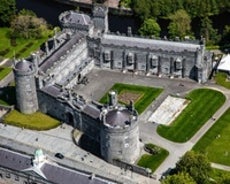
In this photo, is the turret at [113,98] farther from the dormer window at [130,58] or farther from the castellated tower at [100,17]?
the castellated tower at [100,17]

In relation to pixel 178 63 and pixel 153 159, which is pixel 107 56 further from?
pixel 153 159

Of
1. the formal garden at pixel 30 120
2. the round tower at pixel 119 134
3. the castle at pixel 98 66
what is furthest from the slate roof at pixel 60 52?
the round tower at pixel 119 134

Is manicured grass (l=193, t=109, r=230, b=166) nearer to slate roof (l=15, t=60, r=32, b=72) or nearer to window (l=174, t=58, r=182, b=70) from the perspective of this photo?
window (l=174, t=58, r=182, b=70)

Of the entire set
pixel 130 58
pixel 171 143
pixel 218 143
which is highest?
pixel 130 58

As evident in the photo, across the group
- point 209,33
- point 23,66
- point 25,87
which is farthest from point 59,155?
point 209,33

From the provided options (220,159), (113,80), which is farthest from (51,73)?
(220,159)

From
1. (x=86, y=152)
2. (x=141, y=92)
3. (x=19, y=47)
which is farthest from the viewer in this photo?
(x=19, y=47)

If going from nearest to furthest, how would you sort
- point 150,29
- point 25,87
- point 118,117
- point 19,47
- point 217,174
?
point 217,174 → point 118,117 → point 25,87 → point 150,29 → point 19,47

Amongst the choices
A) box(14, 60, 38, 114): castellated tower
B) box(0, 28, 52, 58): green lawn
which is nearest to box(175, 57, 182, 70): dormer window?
box(14, 60, 38, 114): castellated tower
